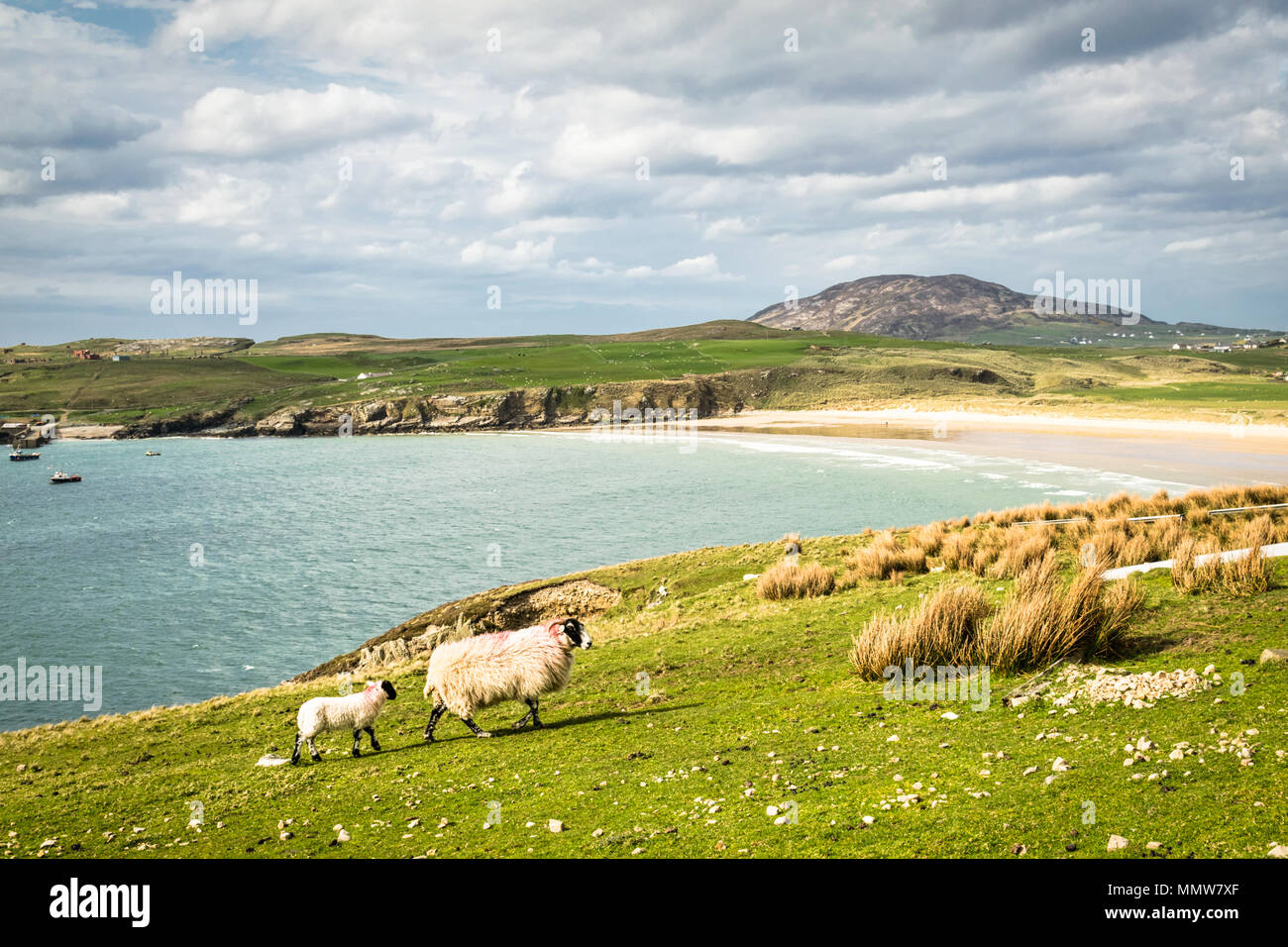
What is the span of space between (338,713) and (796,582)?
11652 mm

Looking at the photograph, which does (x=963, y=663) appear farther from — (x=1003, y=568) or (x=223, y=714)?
(x=223, y=714)

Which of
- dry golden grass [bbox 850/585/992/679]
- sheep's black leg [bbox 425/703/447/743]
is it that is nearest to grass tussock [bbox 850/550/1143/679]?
dry golden grass [bbox 850/585/992/679]

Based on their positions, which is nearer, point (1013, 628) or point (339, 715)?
point (1013, 628)

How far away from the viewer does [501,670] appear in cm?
1083

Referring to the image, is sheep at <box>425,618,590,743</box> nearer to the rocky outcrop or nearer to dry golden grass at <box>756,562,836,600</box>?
dry golden grass at <box>756,562,836,600</box>

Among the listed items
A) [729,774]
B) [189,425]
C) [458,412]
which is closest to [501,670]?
[729,774]

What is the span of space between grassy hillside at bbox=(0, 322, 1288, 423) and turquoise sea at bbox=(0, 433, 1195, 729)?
44.9m

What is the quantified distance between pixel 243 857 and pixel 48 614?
121 ft

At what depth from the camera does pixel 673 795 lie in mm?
7379

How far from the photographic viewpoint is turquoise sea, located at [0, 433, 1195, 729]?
100.0 feet

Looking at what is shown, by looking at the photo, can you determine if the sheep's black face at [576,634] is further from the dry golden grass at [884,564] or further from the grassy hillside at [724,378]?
the grassy hillside at [724,378]

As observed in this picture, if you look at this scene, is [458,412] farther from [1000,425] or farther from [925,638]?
[925,638]

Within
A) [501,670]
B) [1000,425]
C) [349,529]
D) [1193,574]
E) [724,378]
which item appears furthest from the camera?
[724,378]

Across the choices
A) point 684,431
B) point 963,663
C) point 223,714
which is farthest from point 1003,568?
point 684,431
